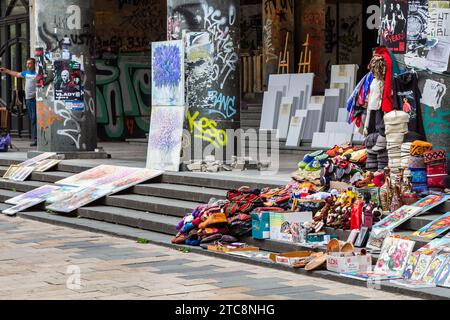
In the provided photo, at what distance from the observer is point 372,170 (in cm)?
1202

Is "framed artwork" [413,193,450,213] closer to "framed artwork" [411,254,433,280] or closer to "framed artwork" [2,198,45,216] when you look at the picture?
"framed artwork" [411,254,433,280]

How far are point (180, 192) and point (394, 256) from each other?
186 inches

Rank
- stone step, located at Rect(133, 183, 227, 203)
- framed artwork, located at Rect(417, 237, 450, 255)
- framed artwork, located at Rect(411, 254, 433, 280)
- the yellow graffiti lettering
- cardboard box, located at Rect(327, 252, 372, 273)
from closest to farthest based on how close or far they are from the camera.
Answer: framed artwork, located at Rect(411, 254, 433, 280) < framed artwork, located at Rect(417, 237, 450, 255) < cardboard box, located at Rect(327, 252, 372, 273) < stone step, located at Rect(133, 183, 227, 203) < the yellow graffiti lettering

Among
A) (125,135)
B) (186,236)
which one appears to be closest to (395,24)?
(186,236)

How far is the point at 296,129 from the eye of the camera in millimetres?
19703

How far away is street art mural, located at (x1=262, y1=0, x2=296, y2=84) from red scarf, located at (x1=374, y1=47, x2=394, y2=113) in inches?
466

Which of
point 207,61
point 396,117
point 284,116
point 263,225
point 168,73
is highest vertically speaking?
point 207,61

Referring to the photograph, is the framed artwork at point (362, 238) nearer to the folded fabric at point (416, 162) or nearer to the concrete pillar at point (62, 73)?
the folded fabric at point (416, 162)

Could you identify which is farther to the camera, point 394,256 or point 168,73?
point 168,73

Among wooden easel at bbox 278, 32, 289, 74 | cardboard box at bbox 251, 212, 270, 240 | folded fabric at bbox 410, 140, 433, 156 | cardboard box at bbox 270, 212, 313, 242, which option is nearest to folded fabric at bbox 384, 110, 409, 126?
folded fabric at bbox 410, 140, 433, 156

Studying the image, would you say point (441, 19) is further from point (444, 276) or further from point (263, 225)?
A: point (444, 276)

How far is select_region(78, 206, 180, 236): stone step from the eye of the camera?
13.0 m

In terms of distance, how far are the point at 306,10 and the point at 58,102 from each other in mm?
7731

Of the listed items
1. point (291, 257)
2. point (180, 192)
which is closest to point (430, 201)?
point (291, 257)
